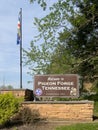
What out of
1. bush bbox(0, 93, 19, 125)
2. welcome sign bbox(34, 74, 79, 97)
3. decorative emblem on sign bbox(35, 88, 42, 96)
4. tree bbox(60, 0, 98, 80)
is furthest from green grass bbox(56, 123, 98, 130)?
tree bbox(60, 0, 98, 80)

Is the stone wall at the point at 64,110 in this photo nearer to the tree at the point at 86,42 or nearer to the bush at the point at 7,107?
the bush at the point at 7,107

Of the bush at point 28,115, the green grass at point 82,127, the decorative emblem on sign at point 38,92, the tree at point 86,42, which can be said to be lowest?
the green grass at point 82,127

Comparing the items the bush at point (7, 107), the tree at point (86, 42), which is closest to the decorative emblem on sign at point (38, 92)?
the bush at point (7, 107)

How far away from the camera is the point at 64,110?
53.1ft

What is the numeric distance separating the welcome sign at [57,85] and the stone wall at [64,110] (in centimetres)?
84

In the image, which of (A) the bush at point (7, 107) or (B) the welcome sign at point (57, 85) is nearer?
(A) the bush at point (7, 107)

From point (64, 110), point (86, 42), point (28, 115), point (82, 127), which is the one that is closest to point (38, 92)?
point (64, 110)

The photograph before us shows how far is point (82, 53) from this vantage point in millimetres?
28500

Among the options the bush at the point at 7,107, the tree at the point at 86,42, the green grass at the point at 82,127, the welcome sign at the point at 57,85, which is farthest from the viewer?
the tree at the point at 86,42

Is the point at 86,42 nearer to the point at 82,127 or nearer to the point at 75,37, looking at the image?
the point at 75,37

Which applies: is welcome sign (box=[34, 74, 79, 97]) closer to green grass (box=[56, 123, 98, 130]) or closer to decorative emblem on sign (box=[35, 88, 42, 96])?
decorative emblem on sign (box=[35, 88, 42, 96])

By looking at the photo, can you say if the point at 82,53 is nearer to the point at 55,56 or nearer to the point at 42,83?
the point at 55,56

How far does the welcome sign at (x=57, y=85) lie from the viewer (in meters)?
17.0

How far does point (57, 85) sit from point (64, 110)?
4.34 feet
